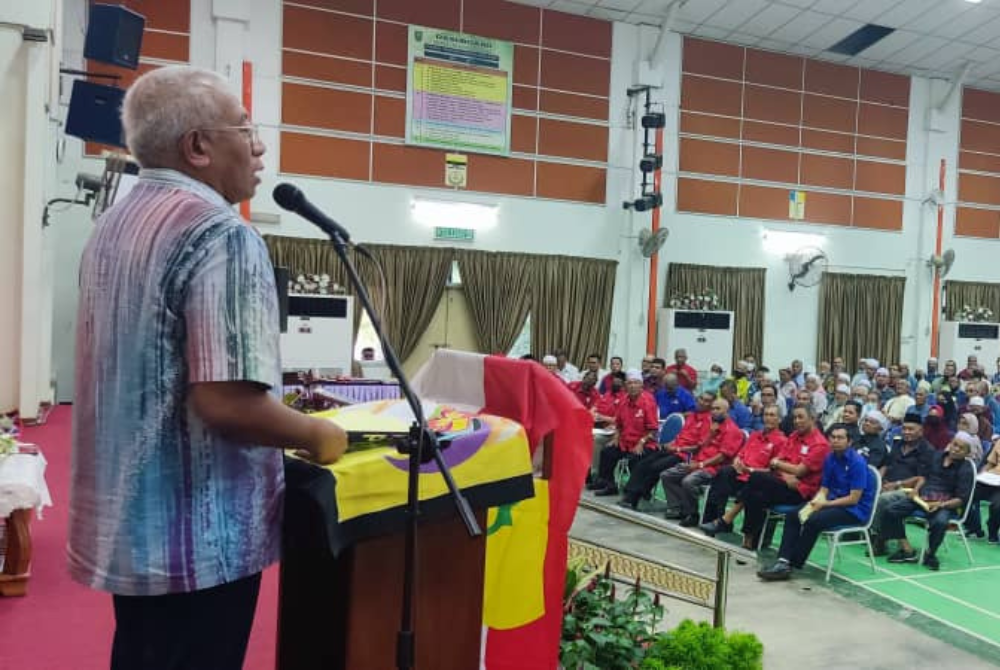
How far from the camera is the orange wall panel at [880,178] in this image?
14688mm

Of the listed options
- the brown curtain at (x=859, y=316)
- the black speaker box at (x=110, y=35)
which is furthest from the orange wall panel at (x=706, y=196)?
the black speaker box at (x=110, y=35)

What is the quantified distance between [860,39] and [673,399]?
776 cm

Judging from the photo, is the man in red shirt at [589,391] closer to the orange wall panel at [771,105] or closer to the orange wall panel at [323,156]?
the orange wall panel at [323,156]

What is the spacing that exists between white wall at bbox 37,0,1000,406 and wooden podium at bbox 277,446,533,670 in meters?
9.83

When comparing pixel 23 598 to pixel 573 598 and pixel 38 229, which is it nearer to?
pixel 573 598

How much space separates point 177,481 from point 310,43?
36.9 ft

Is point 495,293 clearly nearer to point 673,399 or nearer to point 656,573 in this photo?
point 673,399

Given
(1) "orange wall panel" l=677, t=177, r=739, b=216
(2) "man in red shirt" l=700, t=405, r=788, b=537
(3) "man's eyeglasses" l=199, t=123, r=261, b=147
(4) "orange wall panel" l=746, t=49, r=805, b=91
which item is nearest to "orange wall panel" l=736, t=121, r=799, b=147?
(4) "orange wall panel" l=746, t=49, r=805, b=91

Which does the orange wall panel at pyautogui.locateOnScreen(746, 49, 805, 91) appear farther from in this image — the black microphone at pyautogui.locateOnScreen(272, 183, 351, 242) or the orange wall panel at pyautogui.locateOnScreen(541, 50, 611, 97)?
the black microphone at pyautogui.locateOnScreen(272, 183, 351, 242)

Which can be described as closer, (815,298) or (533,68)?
(533,68)

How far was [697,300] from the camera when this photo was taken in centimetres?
1338

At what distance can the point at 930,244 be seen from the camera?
15062mm

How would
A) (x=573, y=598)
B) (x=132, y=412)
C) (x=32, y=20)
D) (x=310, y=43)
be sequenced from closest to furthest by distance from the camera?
(x=132, y=412) < (x=573, y=598) < (x=32, y=20) < (x=310, y=43)

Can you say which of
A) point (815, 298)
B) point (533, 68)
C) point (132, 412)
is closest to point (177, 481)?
point (132, 412)
